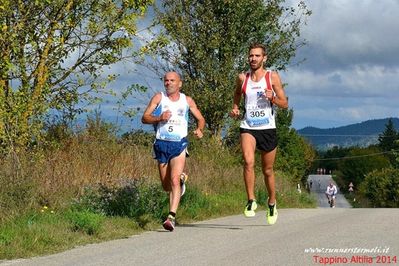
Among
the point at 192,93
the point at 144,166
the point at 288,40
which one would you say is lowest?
the point at 144,166

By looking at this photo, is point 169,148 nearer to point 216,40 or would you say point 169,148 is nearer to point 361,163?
point 216,40

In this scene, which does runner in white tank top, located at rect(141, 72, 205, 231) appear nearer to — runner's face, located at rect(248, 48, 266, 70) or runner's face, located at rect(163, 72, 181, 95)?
runner's face, located at rect(163, 72, 181, 95)

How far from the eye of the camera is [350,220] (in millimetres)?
10398

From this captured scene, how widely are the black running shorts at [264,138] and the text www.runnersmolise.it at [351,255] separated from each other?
2.39 m

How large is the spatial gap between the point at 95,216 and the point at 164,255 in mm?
2033

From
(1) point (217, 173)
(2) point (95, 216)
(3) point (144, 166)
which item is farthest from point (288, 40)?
(2) point (95, 216)

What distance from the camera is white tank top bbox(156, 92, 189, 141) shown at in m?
9.08

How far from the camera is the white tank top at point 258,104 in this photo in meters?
9.05

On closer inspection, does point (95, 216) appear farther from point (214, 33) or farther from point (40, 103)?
point (214, 33)

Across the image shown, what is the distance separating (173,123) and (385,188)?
86655mm

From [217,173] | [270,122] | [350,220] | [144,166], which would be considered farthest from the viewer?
[217,173]

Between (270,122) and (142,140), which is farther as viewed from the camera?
(142,140)

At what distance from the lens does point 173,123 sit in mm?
9086

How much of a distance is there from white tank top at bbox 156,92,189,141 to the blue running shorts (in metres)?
0.05
